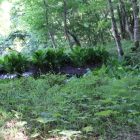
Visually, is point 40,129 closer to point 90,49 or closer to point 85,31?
point 90,49

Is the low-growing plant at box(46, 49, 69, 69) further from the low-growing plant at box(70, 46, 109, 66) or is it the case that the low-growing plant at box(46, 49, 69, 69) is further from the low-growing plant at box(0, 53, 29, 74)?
the low-growing plant at box(0, 53, 29, 74)

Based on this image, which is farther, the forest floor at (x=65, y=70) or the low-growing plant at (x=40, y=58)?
the low-growing plant at (x=40, y=58)

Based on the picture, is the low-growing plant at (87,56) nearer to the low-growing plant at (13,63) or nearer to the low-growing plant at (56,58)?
the low-growing plant at (56,58)

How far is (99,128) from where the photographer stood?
1.93 meters

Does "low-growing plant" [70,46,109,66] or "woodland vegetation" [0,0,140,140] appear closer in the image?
"woodland vegetation" [0,0,140,140]

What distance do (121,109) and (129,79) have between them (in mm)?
1368

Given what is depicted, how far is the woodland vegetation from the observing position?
1925 millimetres

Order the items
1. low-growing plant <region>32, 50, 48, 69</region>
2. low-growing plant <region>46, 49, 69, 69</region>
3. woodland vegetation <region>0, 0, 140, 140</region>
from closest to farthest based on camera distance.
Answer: woodland vegetation <region>0, 0, 140, 140</region>, low-growing plant <region>32, 50, 48, 69</region>, low-growing plant <region>46, 49, 69, 69</region>

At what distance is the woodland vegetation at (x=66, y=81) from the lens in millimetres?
1925

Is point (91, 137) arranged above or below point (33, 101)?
below

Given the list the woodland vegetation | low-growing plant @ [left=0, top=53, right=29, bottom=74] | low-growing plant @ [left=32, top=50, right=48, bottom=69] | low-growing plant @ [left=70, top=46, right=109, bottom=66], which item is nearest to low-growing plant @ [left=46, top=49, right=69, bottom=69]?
the woodland vegetation

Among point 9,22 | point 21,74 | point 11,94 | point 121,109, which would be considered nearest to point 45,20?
point 21,74

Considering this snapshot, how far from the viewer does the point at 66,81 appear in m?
4.52

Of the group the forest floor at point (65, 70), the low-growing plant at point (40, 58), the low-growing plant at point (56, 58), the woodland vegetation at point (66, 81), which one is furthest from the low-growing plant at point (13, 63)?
the low-growing plant at point (56, 58)
